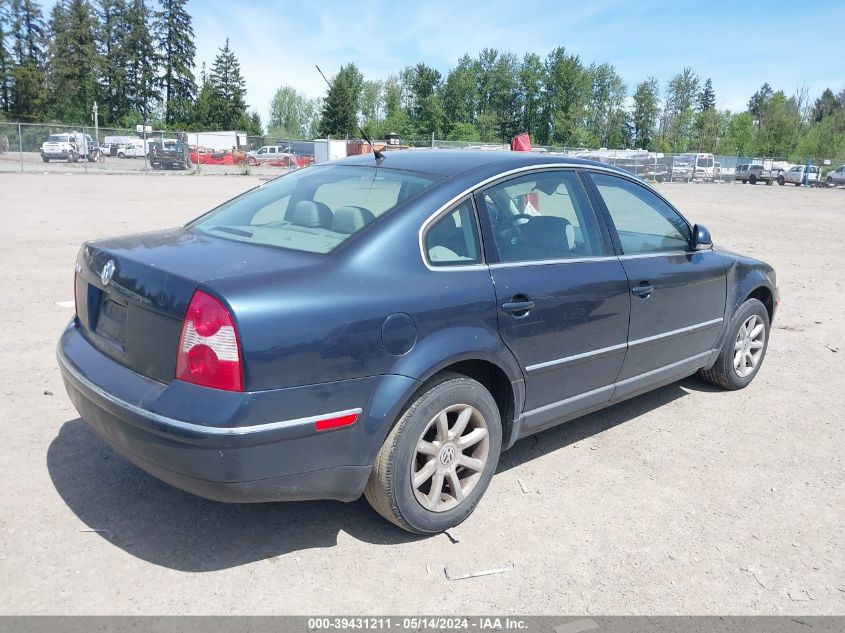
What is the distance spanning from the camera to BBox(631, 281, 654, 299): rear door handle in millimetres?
4043

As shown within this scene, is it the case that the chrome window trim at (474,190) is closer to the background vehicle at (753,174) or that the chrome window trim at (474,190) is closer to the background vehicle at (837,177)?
the background vehicle at (837,177)

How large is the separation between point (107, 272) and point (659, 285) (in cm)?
304

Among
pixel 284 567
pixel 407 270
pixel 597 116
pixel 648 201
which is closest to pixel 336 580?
pixel 284 567

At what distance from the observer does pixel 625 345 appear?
4.04 meters

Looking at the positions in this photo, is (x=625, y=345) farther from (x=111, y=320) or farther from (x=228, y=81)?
(x=228, y=81)

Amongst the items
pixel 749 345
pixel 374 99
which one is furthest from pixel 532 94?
pixel 749 345

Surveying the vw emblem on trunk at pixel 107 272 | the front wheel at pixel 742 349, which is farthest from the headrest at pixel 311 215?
the front wheel at pixel 742 349

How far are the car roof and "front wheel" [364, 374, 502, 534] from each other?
114 centimetres

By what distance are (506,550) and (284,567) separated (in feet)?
3.23

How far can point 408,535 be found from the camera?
3268 millimetres

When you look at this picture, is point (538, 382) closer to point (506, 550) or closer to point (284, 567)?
point (506, 550)

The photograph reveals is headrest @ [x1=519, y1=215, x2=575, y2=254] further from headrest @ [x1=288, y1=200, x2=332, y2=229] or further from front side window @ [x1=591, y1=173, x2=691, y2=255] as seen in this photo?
headrest @ [x1=288, y1=200, x2=332, y2=229]

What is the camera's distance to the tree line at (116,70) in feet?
272

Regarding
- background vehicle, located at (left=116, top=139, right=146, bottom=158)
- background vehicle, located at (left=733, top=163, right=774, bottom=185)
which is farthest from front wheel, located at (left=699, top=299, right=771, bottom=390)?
background vehicle, located at (left=733, top=163, right=774, bottom=185)
